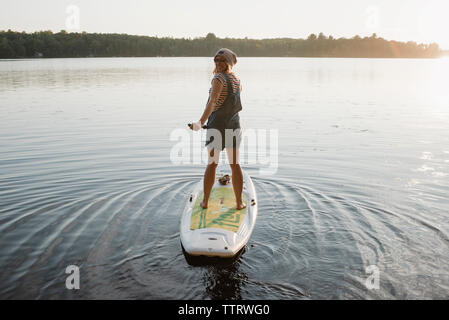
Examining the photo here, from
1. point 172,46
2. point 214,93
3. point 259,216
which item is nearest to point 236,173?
point 259,216

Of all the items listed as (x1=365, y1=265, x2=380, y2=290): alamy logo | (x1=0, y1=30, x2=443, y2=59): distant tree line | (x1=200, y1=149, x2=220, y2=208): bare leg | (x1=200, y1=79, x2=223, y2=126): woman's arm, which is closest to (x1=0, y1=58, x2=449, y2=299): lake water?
(x1=365, y1=265, x2=380, y2=290): alamy logo

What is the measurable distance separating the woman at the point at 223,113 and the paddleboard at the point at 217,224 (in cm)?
48

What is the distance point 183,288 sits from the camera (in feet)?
13.7

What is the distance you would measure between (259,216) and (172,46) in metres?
132

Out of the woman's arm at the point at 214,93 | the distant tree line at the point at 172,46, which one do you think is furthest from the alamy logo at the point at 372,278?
the distant tree line at the point at 172,46

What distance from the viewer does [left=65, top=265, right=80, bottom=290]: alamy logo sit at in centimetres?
425

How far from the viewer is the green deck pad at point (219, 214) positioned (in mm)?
5293

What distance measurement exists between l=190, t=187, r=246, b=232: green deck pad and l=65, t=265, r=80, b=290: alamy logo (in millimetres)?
1565

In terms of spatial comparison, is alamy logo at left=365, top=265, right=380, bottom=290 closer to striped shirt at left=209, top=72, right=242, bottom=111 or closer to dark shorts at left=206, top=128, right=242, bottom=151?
dark shorts at left=206, top=128, right=242, bottom=151

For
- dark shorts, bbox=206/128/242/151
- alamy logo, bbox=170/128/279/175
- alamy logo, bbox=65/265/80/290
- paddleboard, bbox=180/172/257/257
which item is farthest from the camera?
alamy logo, bbox=170/128/279/175
